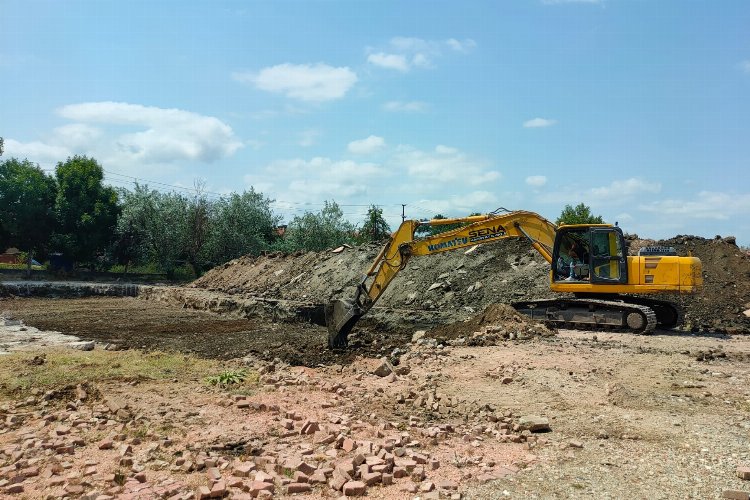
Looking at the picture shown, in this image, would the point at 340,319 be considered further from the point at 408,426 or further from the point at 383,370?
the point at 408,426

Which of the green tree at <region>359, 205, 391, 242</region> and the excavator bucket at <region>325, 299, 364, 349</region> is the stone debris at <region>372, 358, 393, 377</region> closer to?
the excavator bucket at <region>325, 299, 364, 349</region>

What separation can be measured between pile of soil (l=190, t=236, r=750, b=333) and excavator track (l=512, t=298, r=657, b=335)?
5.84 ft

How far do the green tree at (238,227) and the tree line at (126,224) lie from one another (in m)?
0.06

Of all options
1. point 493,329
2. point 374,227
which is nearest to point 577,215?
point 374,227

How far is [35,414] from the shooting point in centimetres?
695

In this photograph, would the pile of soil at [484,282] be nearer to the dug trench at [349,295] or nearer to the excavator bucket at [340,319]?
the dug trench at [349,295]

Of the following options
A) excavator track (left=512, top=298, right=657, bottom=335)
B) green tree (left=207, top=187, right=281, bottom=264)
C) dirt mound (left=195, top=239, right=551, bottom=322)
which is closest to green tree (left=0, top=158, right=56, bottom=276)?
green tree (left=207, top=187, right=281, bottom=264)

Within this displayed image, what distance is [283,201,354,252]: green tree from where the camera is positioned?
131 feet

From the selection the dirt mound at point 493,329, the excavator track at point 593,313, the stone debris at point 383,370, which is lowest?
the stone debris at point 383,370

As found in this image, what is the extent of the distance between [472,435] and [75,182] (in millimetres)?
33614

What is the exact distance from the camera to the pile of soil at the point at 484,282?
50.5 ft

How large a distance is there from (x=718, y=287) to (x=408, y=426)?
13.1 m

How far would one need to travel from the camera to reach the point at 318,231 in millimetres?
40312

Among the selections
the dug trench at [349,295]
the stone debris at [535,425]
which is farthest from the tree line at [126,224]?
the stone debris at [535,425]
